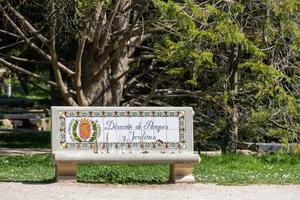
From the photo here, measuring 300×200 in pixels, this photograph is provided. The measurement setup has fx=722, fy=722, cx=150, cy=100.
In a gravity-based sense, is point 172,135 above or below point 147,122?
below

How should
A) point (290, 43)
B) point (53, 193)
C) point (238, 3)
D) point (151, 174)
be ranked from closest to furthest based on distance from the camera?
point (53, 193) < point (151, 174) < point (238, 3) < point (290, 43)

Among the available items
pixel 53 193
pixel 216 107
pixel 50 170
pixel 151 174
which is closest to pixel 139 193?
pixel 53 193

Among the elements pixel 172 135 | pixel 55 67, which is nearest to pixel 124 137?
pixel 172 135

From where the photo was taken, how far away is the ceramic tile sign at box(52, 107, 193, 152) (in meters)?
12.0

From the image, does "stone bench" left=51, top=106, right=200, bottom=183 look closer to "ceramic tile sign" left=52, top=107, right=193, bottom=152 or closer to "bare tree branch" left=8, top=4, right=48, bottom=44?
"ceramic tile sign" left=52, top=107, right=193, bottom=152

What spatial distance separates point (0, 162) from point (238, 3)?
611 centimetres

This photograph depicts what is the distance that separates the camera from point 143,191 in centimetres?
1139

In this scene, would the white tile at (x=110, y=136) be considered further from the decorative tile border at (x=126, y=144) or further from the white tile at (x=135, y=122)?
the white tile at (x=135, y=122)

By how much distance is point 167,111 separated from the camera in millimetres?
12273

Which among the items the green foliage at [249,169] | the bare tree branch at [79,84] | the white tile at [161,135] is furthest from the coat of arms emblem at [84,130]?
the bare tree branch at [79,84]

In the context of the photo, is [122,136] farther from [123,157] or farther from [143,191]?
[143,191]

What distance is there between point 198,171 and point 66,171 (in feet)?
9.99

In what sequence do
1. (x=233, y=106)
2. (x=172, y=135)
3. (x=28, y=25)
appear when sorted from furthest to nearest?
(x=233, y=106) < (x=28, y=25) < (x=172, y=135)

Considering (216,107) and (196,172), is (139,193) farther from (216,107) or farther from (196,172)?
(216,107)
